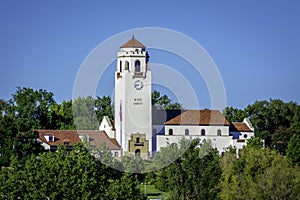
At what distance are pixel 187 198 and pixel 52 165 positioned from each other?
25.3 feet

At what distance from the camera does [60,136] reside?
68.4 metres

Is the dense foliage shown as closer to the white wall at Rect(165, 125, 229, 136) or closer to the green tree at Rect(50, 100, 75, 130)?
the white wall at Rect(165, 125, 229, 136)

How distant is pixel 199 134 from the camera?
72.8m

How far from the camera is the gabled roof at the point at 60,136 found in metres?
67.3

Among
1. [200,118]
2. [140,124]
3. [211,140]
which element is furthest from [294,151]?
[200,118]

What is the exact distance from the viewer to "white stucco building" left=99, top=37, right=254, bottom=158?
70.1m

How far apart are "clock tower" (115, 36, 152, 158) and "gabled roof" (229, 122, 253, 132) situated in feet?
24.8

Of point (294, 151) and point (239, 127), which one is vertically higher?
point (239, 127)

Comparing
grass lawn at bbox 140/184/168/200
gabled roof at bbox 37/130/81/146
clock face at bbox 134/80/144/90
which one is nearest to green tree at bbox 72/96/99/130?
gabled roof at bbox 37/130/81/146

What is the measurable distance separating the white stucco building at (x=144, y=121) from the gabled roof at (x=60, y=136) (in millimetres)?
3673

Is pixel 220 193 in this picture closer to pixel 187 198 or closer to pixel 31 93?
pixel 187 198

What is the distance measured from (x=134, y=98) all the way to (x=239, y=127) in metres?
9.54

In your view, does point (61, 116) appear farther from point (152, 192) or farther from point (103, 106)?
point (152, 192)

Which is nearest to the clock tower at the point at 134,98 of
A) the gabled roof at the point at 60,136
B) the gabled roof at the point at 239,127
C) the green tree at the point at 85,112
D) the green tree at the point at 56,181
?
the gabled roof at the point at 60,136
